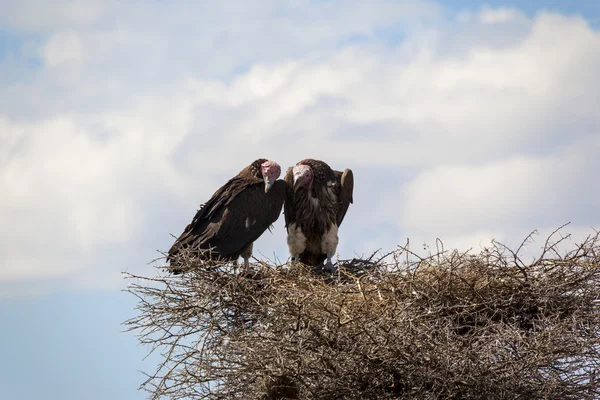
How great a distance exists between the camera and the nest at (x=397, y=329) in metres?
6.89

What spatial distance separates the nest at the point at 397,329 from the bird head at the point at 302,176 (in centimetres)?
170

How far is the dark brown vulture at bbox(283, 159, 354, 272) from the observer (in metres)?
10.1

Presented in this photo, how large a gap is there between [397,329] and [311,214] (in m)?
3.36

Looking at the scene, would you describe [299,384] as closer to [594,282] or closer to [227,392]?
[227,392]

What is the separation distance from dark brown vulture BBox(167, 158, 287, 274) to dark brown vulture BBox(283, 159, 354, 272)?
326mm

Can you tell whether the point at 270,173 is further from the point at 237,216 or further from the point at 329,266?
the point at 329,266

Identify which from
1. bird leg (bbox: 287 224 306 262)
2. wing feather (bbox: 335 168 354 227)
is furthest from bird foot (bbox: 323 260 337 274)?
wing feather (bbox: 335 168 354 227)

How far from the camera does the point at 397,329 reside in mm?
6879

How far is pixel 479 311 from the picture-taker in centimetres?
755

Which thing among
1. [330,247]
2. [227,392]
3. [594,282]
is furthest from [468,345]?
[330,247]

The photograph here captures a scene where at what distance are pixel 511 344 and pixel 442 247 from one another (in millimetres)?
1189

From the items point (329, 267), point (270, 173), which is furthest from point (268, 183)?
point (329, 267)

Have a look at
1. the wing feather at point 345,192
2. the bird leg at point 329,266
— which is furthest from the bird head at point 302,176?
the bird leg at point 329,266

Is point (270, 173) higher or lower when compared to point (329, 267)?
higher
